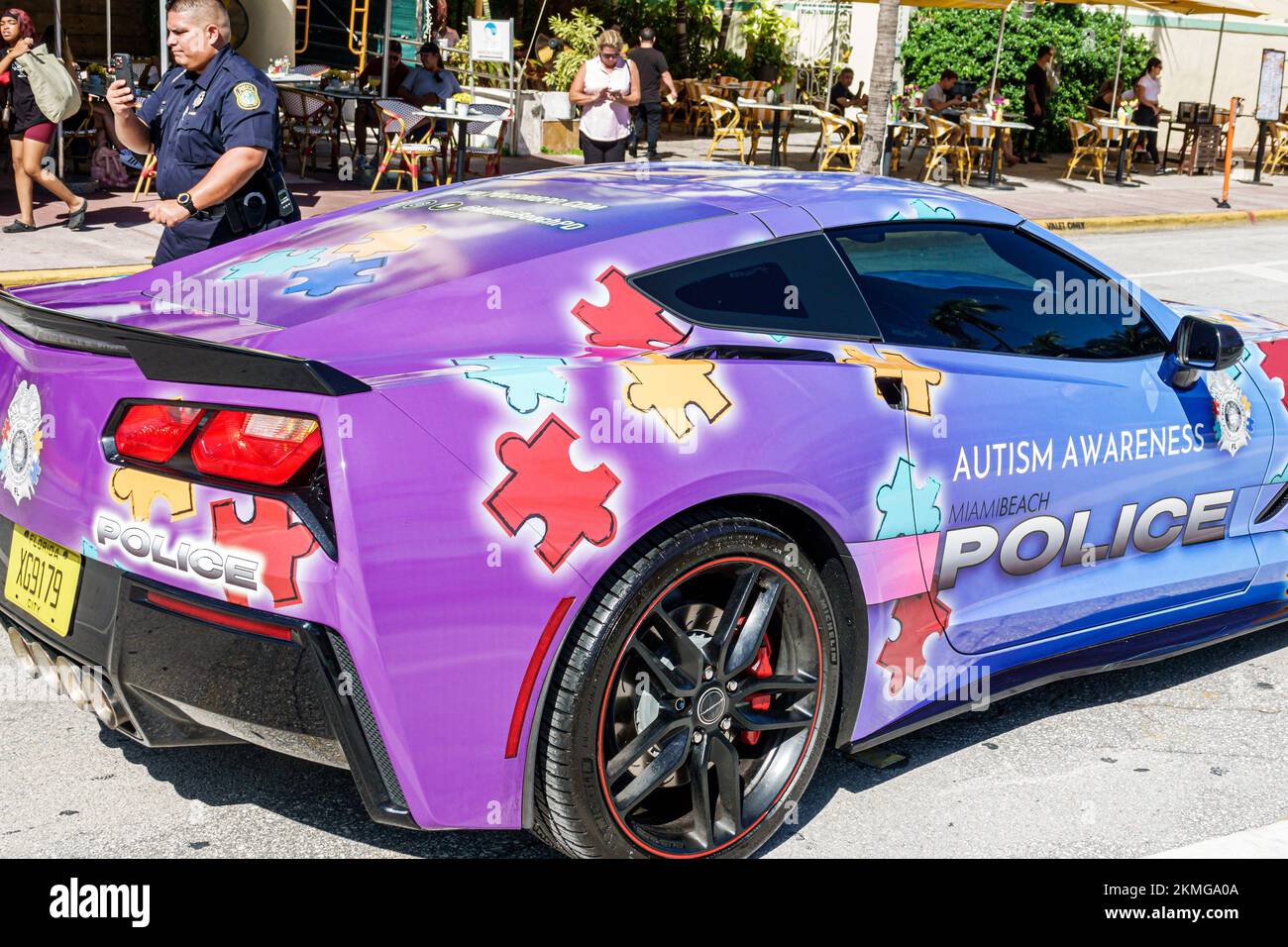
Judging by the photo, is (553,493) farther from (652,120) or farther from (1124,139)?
(1124,139)

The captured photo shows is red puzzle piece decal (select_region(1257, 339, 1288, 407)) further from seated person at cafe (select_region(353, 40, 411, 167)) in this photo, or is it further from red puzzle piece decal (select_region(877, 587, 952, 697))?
seated person at cafe (select_region(353, 40, 411, 167))

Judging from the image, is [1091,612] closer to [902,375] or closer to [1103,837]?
[1103,837]

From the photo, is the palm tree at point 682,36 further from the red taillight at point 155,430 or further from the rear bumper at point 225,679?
the rear bumper at point 225,679

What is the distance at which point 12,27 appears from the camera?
11.4 metres

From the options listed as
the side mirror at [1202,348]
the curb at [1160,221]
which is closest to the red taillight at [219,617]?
the side mirror at [1202,348]

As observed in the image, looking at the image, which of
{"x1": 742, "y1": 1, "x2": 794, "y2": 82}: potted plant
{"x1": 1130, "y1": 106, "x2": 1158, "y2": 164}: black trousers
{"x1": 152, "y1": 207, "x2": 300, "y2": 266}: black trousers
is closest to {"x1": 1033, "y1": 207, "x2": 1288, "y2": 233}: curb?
{"x1": 1130, "y1": 106, "x2": 1158, "y2": 164}: black trousers

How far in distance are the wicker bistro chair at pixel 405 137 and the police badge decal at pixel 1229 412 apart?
1049cm

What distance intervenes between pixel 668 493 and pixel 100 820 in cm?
161

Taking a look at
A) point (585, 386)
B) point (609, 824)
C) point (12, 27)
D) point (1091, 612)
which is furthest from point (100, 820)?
point (12, 27)

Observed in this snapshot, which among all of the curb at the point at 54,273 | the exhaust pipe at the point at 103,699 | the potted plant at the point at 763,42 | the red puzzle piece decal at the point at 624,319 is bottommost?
the curb at the point at 54,273

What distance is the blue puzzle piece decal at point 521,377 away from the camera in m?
2.84

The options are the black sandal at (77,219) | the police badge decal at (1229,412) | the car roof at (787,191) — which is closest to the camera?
the car roof at (787,191)

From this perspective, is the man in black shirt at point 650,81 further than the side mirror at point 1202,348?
Yes

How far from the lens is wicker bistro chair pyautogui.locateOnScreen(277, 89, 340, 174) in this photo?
15.6m
